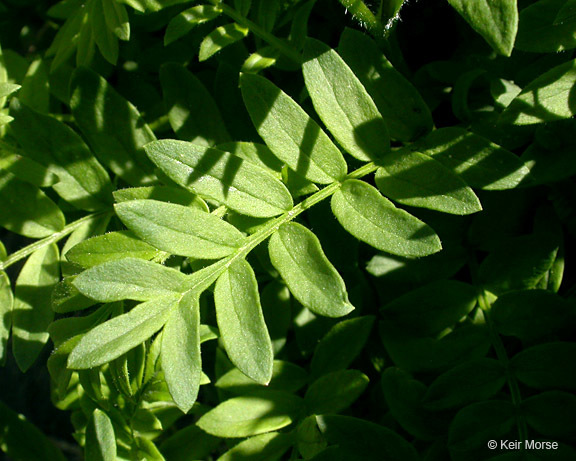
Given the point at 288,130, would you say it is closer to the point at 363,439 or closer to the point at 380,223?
the point at 380,223

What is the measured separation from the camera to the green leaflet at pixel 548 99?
121cm

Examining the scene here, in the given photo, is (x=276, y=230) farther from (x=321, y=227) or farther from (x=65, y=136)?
(x=65, y=136)

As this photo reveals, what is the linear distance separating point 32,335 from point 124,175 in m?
0.46

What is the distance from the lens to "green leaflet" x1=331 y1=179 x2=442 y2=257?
1.13 m

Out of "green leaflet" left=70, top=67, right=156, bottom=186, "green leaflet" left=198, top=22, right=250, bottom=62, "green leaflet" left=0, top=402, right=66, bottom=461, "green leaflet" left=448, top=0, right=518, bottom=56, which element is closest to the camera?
"green leaflet" left=448, top=0, right=518, bottom=56

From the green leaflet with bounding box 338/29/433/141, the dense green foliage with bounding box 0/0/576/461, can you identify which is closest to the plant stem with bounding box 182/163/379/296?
the dense green foliage with bounding box 0/0/576/461

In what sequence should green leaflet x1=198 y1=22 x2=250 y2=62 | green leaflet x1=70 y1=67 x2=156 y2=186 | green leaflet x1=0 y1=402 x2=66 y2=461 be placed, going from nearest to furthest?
green leaflet x1=198 y1=22 x2=250 y2=62 < green leaflet x1=70 y1=67 x2=156 y2=186 < green leaflet x1=0 y1=402 x2=66 y2=461

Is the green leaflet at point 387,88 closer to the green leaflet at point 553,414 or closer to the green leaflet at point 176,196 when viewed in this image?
the green leaflet at point 176,196

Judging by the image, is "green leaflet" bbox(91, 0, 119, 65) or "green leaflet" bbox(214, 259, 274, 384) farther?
"green leaflet" bbox(91, 0, 119, 65)

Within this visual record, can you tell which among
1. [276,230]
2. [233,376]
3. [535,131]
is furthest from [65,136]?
[535,131]

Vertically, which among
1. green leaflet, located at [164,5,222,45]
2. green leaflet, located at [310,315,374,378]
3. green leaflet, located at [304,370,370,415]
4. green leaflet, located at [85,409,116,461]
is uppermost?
green leaflet, located at [164,5,222,45]

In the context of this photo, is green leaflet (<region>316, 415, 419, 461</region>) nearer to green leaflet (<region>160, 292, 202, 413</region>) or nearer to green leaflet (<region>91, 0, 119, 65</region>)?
green leaflet (<region>160, 292, 202, 413</region>)

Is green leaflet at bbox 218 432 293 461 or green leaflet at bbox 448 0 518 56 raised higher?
green leaflet at bbox 448 0 518 56

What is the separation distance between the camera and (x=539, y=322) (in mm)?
1397
